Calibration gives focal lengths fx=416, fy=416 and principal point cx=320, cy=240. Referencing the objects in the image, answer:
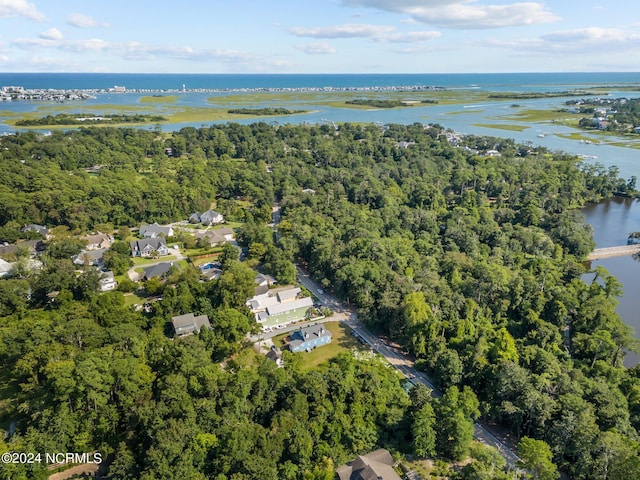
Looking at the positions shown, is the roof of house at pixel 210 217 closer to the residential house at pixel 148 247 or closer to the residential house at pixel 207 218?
the residential house at pixel 207 218

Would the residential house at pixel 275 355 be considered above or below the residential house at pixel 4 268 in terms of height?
below

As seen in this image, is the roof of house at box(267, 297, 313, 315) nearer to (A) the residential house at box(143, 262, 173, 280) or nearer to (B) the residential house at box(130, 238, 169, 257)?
(A) the residential house at box(143, 262, 173, 280)

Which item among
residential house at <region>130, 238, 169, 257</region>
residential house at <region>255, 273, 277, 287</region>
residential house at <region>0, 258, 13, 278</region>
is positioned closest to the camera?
residential house at <region>255, 273, 277, 287</region>

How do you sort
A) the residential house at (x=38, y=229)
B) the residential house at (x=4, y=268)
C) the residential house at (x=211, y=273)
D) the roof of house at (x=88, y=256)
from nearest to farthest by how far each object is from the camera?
the residential house at (x=4, y=268), the residential house at (x=211, y=273), the roof of house at (x=88, y=256), the residential house at (x=38, y=229)

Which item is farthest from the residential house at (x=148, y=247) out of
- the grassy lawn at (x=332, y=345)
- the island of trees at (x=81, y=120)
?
the island of trees at (x=81, y=120)

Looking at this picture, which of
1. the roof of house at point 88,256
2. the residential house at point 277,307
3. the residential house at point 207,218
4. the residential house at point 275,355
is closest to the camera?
the residential house at point 275,355

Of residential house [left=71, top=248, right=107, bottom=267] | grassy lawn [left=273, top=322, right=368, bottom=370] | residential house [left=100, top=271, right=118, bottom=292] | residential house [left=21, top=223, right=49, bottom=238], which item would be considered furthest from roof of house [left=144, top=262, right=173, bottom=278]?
residential house [left=21, top=223, right=49, bottom=238]
